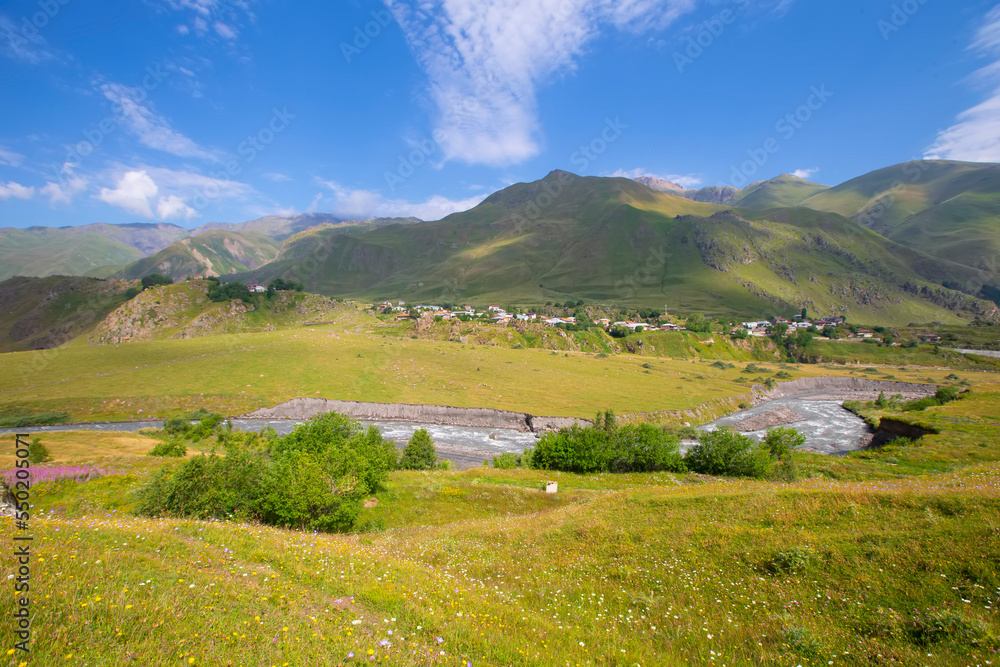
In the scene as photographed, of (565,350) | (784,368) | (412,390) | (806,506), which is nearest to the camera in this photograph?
(806,506)

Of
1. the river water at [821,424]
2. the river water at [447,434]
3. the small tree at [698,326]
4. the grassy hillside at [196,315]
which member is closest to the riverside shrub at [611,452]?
the river water at [447,434]

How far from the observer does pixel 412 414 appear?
76250 millimetres

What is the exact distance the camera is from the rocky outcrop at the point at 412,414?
237ft

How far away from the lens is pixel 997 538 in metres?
10.2

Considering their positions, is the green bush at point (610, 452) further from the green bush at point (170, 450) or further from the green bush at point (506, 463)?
the green bush at point (170, 450)

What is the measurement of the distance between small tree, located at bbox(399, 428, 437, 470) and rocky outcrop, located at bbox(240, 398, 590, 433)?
2826cm

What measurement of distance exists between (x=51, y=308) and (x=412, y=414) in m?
172

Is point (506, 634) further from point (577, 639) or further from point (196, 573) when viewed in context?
point (196, 573)

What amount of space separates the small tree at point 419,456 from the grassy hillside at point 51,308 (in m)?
163

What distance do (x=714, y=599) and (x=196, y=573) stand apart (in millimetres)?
12431

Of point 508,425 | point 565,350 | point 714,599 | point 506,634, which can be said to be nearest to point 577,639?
point 506,634

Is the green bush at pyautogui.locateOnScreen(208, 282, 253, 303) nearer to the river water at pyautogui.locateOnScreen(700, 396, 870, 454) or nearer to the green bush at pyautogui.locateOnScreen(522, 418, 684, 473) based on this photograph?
the green bush at pyautogui.locateOnScreen(522, 418, 684, 473)

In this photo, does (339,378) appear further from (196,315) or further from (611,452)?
(196,315)

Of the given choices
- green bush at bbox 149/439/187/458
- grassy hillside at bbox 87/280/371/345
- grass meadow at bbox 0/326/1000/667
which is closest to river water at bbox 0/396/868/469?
green bush at bbox 149/439/187/458
